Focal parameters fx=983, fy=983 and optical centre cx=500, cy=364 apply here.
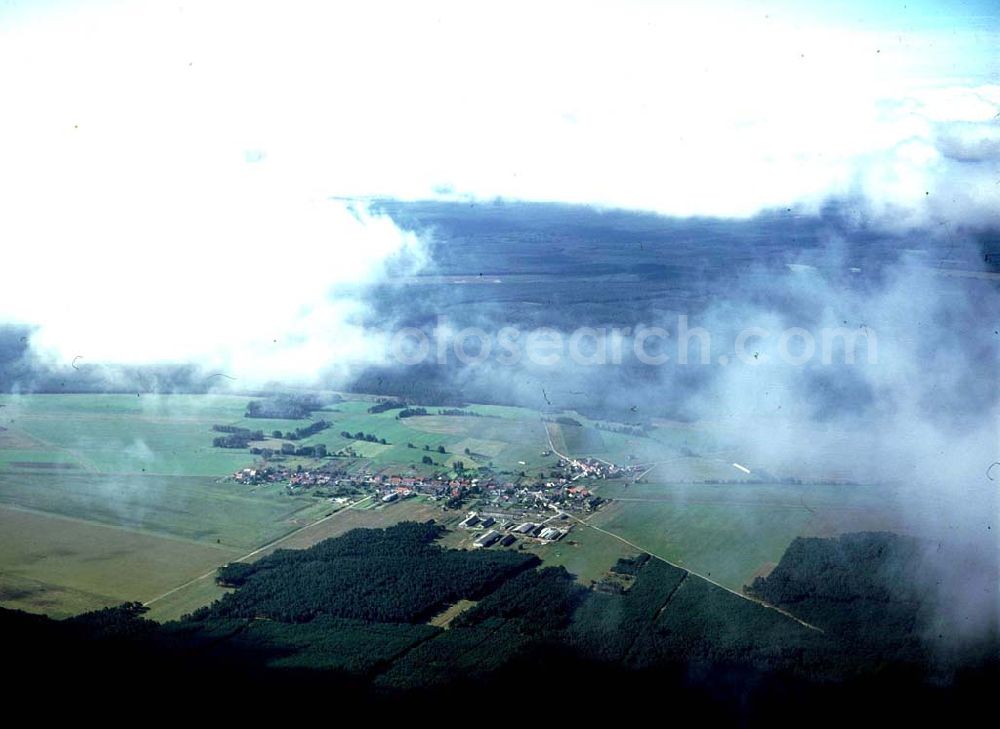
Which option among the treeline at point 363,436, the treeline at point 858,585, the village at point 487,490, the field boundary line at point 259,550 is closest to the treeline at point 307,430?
the treeline at point 363,436

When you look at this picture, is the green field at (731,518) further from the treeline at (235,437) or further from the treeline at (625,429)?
the treeline at (235,437)

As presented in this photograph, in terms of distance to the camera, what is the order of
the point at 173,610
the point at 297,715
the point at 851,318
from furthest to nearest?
the point at 851,318 → the point at 173,610 → the point at 297,715

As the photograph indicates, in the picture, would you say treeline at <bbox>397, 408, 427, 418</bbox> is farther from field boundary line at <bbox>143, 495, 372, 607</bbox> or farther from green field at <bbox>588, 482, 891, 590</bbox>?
green field at <bbox>588, 482, 891, 590</bbox>

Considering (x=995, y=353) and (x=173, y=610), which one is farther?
(x=995, y=353)

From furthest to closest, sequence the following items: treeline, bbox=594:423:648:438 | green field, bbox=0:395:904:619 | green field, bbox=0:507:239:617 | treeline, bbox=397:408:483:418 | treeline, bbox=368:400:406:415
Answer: treeline, bbox=368:400:406:415, treeline, bbox=397:408:483:418, treeline, bbox=594:423:648:438, green field, bbox=0:395:904:619, green field, bbox=0:507:239:617

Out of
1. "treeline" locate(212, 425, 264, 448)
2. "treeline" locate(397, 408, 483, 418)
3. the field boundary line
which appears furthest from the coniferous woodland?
"treeline" locate(397, 408, 483, 418)

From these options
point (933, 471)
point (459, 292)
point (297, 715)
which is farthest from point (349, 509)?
point (459, 292)

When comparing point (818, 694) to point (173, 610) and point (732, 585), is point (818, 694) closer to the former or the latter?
point (732, 585)

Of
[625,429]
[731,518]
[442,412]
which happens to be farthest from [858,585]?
[442,412]
